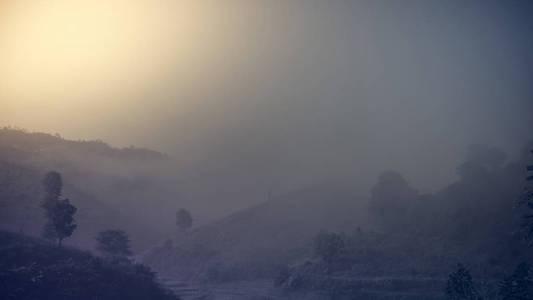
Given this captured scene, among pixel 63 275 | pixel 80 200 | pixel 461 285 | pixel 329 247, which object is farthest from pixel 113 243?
pixel 461 285

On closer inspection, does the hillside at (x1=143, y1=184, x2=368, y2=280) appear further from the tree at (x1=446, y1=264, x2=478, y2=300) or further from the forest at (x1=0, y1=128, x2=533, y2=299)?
the tree at (x1=446, y1=264, x2=478, y2=300)

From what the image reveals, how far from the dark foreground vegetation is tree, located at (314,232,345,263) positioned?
126ft

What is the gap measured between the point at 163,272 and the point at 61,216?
41257mm

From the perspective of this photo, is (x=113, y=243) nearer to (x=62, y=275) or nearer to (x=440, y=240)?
(x=62, y=275)

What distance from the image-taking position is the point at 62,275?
216 feet

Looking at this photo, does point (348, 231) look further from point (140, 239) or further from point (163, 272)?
point (140, 239)

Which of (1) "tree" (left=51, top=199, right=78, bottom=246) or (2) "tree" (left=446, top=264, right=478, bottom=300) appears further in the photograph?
(1) "tree" (left=51, top=199, right=78, bottom=246)

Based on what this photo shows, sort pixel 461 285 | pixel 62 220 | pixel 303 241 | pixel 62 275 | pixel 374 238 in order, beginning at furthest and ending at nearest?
pixel 303 241, pixel 374 238, pixel 62 220, pixel 62 275, pixel 461 285

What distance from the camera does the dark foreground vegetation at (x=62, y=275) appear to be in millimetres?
61844

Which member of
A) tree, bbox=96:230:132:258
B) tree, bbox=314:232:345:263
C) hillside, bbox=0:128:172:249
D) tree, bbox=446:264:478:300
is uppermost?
hillside, bbox=0:128:172:249

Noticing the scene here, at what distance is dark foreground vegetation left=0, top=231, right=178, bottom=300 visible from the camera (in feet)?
203

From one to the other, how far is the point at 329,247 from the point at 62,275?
184 ft

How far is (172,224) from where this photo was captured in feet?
570

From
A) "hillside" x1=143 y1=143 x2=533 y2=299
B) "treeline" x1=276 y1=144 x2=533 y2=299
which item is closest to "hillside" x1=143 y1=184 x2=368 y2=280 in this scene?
"hillside" x1=143 y1=143 x2=533 y2=299
